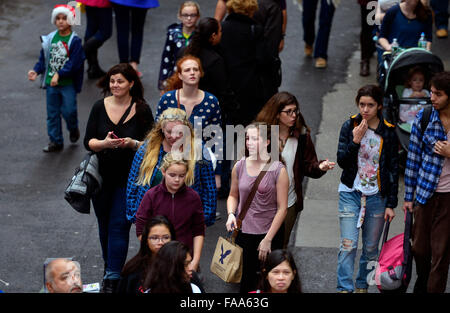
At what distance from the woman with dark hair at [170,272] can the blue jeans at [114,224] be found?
2314mm

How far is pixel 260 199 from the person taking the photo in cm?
736

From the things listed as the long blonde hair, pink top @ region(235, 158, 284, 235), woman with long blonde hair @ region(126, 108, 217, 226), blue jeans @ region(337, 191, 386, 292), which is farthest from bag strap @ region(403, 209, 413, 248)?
the long blonde hair

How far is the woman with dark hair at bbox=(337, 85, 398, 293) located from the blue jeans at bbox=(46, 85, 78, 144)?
454cm

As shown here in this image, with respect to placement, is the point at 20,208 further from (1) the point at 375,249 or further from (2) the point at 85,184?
(1) the point at 375,249

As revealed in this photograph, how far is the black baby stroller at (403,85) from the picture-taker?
9961 millimetres

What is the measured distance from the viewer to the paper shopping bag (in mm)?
7387

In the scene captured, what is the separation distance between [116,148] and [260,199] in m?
1.41

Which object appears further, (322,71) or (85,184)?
(322,71)

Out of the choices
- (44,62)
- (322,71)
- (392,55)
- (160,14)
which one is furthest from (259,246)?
(160,14)

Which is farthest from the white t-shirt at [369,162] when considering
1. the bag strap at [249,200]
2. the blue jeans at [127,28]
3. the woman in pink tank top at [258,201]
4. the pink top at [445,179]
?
the blue jeans at [127,28]

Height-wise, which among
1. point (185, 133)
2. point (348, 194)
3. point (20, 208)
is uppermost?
point (185, 133)

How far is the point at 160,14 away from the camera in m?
16.3

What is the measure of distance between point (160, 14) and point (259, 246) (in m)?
9.57

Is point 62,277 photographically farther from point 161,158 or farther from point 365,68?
point 365,68
